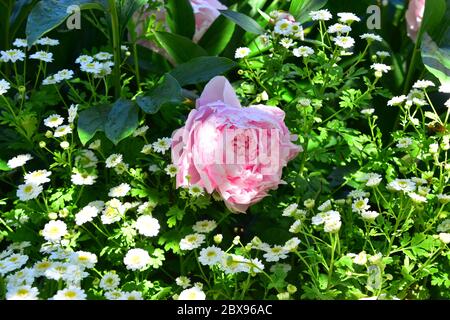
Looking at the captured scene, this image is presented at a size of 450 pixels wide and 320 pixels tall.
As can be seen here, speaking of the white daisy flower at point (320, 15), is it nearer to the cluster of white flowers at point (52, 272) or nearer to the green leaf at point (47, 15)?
the green leaf at point (47, 15)

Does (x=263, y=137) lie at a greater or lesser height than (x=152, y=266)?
greater

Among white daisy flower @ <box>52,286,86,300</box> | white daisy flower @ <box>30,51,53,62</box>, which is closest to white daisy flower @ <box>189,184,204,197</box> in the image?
white daisy flower @ <box>52,286,86,300</box>

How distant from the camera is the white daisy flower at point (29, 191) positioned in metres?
0.94

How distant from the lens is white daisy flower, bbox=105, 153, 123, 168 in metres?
0.97

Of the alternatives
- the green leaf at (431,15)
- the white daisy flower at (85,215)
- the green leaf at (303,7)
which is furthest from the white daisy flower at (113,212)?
the green leaf at (431,15)

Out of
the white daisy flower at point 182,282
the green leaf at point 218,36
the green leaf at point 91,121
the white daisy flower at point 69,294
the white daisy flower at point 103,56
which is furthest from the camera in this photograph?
the green leaf at point 218,36

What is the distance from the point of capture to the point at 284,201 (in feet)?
3.25

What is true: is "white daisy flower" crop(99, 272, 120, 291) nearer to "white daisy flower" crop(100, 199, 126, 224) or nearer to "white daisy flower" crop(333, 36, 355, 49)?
"white daisy flower" crop(100, 199, 126, 224)

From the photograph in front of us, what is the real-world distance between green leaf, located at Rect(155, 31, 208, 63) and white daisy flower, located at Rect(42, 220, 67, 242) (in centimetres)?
34

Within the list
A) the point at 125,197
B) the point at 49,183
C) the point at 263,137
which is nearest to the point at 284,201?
the point at 263,137

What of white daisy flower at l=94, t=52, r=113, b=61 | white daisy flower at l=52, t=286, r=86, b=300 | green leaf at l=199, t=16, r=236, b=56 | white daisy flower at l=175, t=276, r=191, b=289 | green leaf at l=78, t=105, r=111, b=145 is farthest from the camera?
green leaf at l=199, t=16, r=236, b=56

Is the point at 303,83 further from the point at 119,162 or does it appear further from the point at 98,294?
the point at 98,294

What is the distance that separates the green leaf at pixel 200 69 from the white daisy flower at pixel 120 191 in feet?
0.60
